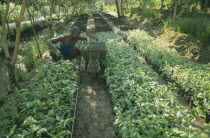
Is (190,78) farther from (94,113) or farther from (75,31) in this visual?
(75,31)

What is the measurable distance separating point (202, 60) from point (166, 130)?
540 cm

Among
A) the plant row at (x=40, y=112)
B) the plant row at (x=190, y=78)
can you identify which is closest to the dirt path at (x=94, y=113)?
the plant row at (x=40, y=112)

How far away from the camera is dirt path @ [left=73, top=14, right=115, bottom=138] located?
126 inches

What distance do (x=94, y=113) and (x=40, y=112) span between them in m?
1.46

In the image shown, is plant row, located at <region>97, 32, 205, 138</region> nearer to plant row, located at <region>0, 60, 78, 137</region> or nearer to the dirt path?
the dirt path

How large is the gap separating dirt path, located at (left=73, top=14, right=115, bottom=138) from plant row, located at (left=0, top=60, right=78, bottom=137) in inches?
18.4

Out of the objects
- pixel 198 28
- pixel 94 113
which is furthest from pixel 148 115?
pixel 198 28

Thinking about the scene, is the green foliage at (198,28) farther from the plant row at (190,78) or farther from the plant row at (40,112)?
the plant row at (40,112)

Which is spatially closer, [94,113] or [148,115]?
[148,115]

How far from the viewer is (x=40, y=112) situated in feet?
8.57

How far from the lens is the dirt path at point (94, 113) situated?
3213mm

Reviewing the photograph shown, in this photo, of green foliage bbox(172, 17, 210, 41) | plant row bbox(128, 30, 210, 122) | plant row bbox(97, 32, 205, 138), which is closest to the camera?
plant row bbox(97, 32, 205, 138)

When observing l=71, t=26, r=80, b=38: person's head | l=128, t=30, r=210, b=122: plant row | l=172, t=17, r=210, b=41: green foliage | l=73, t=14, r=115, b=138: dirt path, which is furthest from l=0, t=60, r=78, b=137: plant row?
l=172, t=17, r=210, b=41: green foliage

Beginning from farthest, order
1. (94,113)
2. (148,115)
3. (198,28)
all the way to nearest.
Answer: (198,28) → (94,113) → (148,115)
